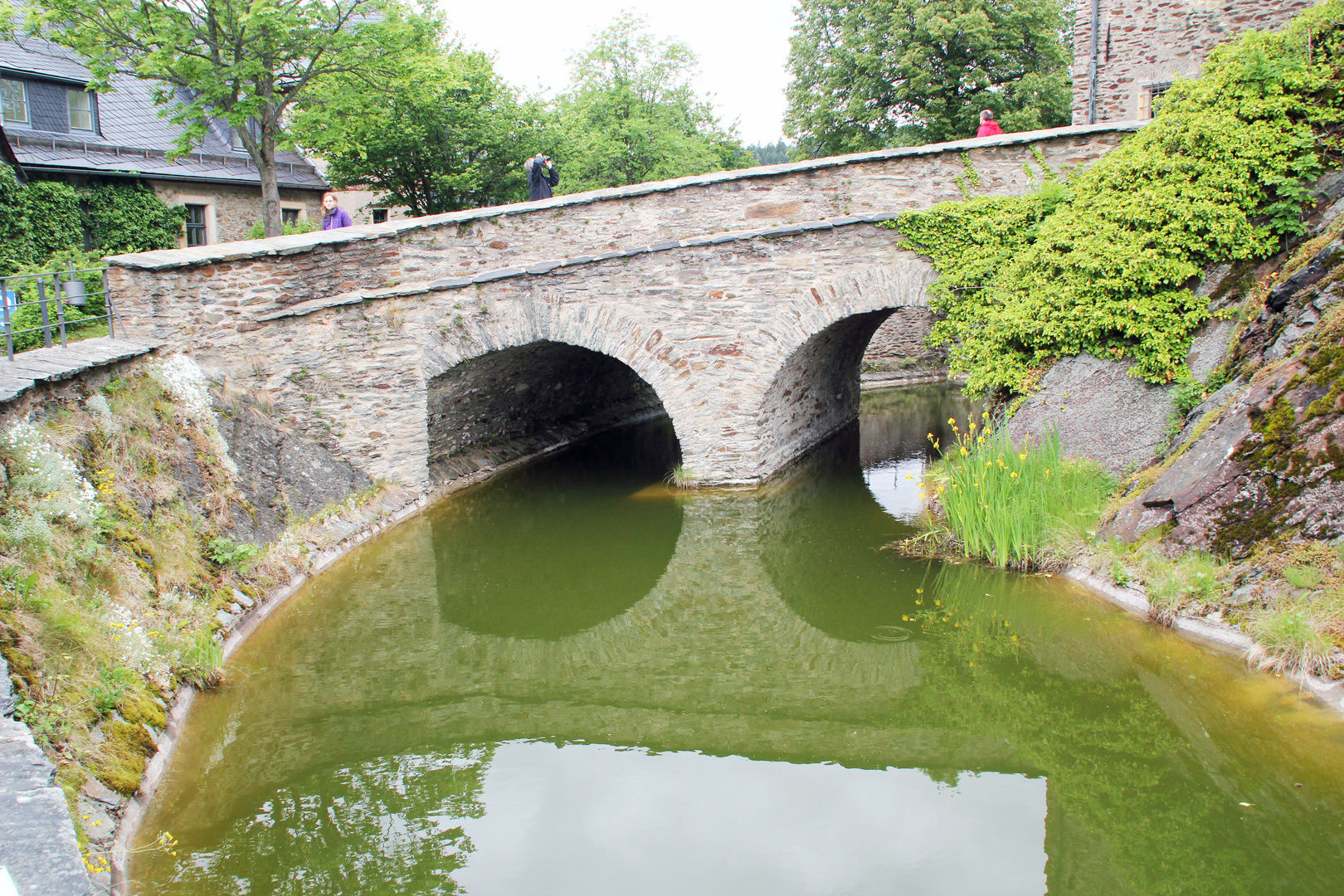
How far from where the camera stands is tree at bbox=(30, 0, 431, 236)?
588 inches

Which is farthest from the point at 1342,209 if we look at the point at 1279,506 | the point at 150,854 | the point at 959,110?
the point at 959,110

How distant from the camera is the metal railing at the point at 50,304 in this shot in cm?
826

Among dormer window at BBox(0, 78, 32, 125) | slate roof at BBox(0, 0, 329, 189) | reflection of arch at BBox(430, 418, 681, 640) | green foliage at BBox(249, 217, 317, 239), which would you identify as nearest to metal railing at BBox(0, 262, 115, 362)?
Result: reflection of arch at BBox(430, 418, 681, 640)

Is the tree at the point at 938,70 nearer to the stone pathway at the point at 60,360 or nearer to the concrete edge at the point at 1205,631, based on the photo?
the concrete edge at the point at 1205,631

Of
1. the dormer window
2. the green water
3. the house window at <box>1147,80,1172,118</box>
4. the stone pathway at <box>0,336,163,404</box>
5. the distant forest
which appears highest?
the distant forest

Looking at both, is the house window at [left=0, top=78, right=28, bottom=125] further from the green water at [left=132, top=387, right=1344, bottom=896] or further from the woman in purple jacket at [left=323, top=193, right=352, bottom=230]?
the green water at [left=132, top=387, right=1344, bottom=896]

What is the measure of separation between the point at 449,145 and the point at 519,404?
407 inches

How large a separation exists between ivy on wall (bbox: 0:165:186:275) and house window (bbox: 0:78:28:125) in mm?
1417

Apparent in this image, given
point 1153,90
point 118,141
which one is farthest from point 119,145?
point 1153,90

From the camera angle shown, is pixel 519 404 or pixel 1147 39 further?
→ pixel 519 404

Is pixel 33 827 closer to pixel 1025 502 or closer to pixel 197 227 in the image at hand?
pixel 1025 502

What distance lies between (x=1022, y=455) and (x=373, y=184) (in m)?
18.7

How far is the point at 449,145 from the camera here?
71.1 ft

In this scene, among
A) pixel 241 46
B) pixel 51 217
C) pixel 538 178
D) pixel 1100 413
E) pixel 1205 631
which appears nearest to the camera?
pixel 1205 631
